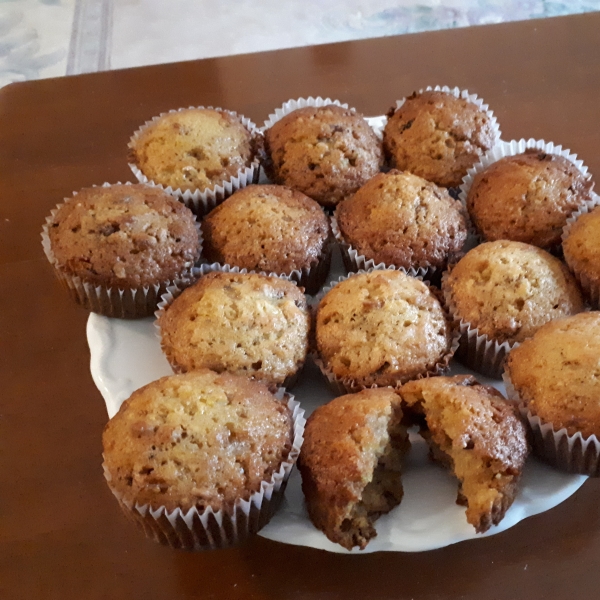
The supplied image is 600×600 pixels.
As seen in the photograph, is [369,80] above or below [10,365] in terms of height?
above

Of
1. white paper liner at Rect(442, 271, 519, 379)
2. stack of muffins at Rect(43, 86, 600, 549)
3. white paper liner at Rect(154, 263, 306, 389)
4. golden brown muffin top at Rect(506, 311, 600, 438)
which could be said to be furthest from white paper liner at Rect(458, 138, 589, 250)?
white paper liner at Rect(154, 263, 306, 389)

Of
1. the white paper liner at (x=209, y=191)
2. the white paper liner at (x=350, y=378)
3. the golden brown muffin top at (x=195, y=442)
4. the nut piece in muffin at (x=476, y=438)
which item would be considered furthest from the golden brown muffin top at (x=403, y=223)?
the golden brown muffin top at (x=195, y=442)

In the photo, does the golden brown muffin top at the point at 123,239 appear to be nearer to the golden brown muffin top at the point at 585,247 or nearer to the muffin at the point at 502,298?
the muffin at the point at 502,298

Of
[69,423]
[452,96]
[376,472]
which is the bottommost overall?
[69,423]

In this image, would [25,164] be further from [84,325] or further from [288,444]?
[288,444]

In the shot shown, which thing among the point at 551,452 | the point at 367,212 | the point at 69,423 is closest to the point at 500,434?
the point at 551,452

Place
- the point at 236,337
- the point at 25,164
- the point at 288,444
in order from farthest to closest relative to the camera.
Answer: the point at 25,164
the point at 236,337
the point at 288,444

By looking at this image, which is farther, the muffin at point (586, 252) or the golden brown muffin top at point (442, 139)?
the golden brown muffin top at point (442, 139)
